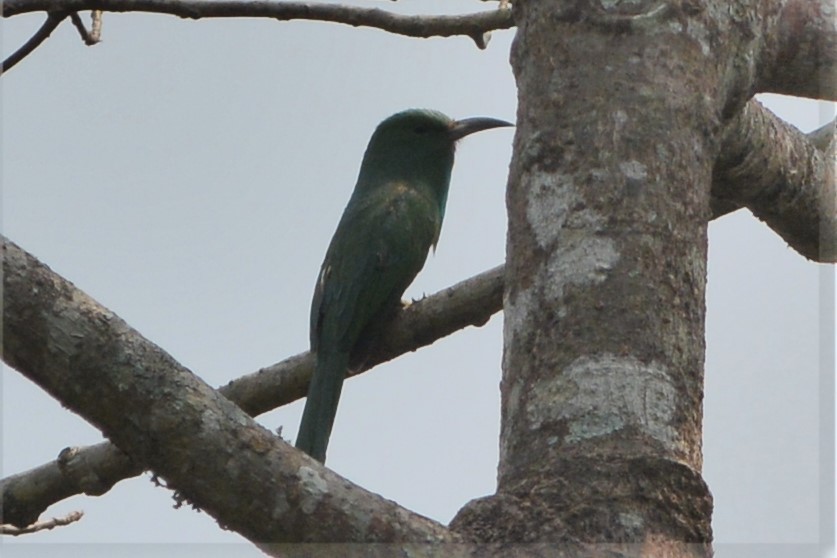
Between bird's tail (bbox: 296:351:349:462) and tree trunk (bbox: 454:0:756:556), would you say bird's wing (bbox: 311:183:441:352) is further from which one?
tree trunk (bbox: 454:0:756:556)

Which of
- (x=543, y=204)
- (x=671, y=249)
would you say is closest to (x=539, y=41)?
(x=543, y=204)

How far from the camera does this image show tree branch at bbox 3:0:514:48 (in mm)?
3490

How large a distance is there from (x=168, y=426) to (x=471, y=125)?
3894 mm

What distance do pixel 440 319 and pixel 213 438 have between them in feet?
6.24

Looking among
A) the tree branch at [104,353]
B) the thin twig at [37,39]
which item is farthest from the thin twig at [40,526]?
the thin twig at [37,39]

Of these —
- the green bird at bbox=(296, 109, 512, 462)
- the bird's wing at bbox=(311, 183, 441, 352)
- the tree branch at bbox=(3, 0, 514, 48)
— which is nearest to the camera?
the tree branch at bbox=(3, 0, 514, 48)

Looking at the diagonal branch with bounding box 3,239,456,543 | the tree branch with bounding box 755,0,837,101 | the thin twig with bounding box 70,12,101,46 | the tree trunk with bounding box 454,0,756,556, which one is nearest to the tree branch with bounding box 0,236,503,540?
the diagonal branch with bounding box 3,239,456,543

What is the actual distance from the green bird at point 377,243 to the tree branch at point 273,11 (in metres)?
1.20

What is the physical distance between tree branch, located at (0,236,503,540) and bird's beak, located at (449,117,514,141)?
4.18 feet

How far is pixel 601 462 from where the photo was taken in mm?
1894

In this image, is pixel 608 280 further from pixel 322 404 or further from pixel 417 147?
pixel 417 147

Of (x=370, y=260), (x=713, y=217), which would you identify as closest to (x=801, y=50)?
(x=713, y=217)

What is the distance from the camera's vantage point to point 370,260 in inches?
194

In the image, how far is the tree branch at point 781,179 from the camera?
3.08 metres
